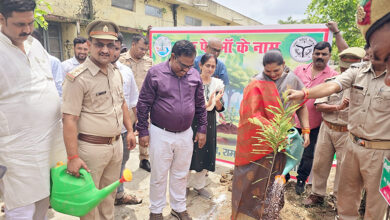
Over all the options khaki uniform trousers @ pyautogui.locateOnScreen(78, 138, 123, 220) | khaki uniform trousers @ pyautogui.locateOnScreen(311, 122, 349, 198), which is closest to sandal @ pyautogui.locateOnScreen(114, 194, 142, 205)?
khaki uniform trousers @ pyautogui.locateOnScreen(78, 138, 123, 220)

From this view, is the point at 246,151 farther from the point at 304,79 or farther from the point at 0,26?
the point at 0,26

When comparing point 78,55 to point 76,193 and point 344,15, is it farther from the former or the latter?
point 344,15

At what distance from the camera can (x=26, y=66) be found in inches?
65.4

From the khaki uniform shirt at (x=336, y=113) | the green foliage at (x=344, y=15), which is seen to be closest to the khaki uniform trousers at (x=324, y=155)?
the khaki uniform shirt at (x=336, y=113)

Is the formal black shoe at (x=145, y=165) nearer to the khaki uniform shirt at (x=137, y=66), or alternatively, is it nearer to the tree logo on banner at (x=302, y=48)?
the khaki uniform shirt at (x=137, y=66)

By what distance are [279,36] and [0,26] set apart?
3.65 m

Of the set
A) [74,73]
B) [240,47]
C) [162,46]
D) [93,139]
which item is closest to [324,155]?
[240,47]

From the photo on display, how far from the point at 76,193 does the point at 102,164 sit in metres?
0.42

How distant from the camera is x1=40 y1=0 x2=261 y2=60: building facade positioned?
9.69 metres

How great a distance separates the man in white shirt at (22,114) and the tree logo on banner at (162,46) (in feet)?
11.3

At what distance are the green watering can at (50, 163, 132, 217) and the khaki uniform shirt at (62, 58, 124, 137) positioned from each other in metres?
0.41

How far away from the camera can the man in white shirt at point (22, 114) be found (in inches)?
60.7

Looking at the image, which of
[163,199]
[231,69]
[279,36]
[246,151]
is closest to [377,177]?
[246,151]

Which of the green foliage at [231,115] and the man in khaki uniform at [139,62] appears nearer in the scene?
the man in khaki uniform at [139,62]
